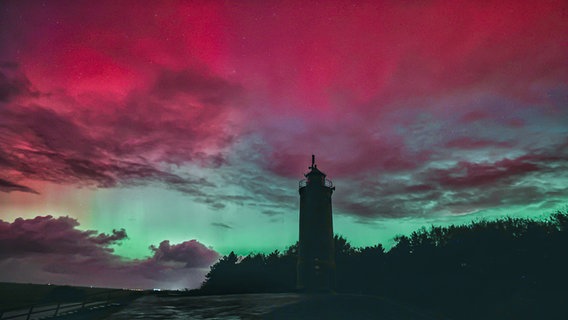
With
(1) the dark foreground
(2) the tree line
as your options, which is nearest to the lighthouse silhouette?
(2) the tree line

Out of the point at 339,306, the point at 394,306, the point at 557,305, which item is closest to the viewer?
the point at 339,306

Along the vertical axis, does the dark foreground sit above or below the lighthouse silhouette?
below

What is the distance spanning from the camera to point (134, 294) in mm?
30922

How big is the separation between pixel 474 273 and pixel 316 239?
48.8 ft

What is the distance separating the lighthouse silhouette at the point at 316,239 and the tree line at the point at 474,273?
4.96 meters

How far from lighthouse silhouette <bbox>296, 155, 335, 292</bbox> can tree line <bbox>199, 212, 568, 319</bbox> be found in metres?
4.96

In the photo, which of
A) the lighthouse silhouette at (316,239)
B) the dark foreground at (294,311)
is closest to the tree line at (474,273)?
the lighthouse silhouette at (316,239)

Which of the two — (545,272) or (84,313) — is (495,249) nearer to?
(545,272)

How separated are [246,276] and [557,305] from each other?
124ft

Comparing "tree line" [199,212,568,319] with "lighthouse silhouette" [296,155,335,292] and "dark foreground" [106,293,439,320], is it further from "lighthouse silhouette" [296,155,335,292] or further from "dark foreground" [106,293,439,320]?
"dark foreground" [106,293,439,320]

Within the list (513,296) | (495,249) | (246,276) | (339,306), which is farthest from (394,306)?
(246,276)

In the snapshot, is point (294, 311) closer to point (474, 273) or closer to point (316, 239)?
point (316, 239)

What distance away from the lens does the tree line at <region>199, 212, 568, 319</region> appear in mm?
27125

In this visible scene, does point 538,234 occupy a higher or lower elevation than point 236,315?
higher
